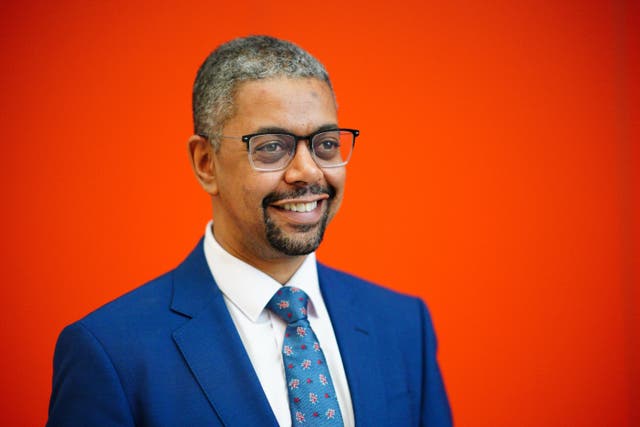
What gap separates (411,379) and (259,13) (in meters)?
1.69

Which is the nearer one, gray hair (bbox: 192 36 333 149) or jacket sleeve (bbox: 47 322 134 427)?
jacket sleeve (bbox: 47 322 134 427)

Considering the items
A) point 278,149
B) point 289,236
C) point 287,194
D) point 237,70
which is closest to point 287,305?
point 289,236

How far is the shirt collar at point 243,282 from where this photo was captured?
5.29ft

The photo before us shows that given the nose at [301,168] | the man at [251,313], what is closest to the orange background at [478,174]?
the man at [251,313]

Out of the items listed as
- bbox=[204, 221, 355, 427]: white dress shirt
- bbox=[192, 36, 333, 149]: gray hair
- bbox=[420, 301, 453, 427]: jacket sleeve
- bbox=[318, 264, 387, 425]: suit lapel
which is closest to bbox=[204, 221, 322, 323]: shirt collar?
bbox=[204, 221, 355, 427]: white dress shirt

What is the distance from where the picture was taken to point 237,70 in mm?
1588

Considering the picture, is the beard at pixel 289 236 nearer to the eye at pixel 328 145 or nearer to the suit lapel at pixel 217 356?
the eye at pixel 328 145

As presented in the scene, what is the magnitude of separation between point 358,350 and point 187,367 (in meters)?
0.50

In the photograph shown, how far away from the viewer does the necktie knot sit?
1.63 m

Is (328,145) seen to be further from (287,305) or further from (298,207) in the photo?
(287,305)

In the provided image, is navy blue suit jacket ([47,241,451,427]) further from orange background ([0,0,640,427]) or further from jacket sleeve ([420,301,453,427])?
orange background ([0,0,640,427])

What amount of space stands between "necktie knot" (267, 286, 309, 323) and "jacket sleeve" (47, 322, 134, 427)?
1.47ft

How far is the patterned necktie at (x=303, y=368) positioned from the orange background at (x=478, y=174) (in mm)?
1014

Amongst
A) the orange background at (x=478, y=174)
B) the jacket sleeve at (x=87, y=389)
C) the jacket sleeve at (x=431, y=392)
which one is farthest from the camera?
the orange background at (x=478, y=174)
